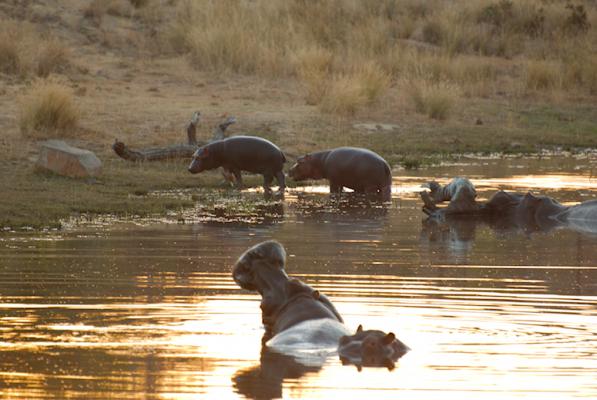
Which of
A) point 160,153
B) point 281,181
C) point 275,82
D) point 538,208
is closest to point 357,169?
point 281,181

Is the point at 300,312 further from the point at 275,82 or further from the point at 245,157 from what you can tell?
the point at 275,82

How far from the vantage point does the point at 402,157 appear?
20016mm

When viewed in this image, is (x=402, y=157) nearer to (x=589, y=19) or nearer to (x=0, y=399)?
(x=0, y=399)

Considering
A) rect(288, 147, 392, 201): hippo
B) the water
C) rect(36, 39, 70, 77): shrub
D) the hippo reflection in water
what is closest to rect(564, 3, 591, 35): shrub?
rect(36, 39, 70, 77): shrub

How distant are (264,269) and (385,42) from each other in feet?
73.8

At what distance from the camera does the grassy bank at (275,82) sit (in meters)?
17.6

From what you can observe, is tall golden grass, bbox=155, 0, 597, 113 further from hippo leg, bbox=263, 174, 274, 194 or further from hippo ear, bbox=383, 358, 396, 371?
hippo ear, bbox=383, 358, 396, 371

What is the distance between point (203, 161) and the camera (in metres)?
16.5

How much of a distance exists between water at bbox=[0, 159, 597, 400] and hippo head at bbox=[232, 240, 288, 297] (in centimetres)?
28

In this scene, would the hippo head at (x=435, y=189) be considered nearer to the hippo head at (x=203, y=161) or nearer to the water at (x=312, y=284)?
the water at (x=312, y=284)

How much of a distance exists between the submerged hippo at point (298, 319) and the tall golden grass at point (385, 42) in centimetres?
1470

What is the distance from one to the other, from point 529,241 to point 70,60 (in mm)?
13544

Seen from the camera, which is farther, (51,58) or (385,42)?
(385,42)

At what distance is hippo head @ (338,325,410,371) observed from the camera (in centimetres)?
725
